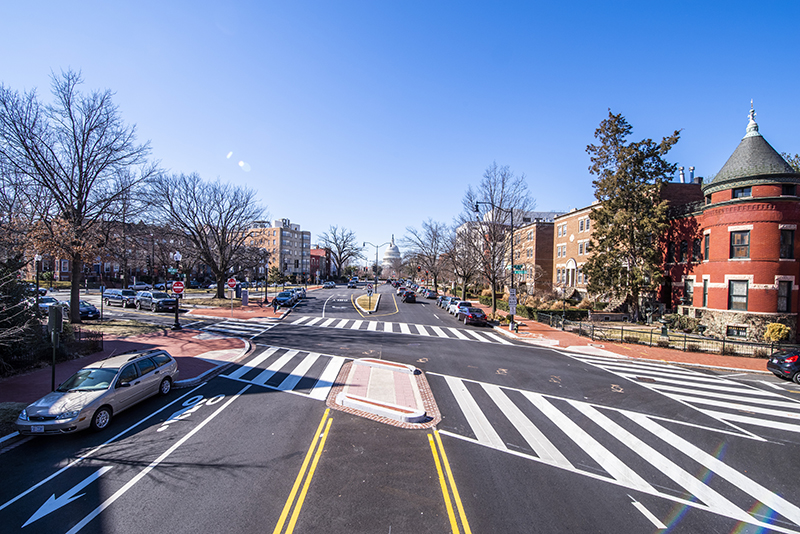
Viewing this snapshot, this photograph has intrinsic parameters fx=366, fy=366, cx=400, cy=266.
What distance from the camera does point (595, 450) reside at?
333 inches

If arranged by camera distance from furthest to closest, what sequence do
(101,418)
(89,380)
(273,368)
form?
(273,368)
(89,380)
(101,418)

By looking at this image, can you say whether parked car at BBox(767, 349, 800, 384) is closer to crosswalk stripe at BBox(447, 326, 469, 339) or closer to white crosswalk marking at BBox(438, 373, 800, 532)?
white crosswalk marking at BBox(438, 373, 800, 532)

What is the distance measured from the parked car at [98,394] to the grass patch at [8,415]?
648 mm

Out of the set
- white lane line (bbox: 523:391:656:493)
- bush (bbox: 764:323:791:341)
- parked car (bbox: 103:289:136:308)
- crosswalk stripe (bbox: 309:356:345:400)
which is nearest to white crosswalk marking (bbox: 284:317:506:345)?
crosswalk stripe (bbox: 309:356:345:400)

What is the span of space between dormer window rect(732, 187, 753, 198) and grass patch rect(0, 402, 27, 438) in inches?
1458

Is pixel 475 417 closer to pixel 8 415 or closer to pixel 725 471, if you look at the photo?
pixel 725 471

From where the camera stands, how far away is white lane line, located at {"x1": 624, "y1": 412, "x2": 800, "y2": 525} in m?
6.57

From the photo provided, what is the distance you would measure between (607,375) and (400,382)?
9.20m

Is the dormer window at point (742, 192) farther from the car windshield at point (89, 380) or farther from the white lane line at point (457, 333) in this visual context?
the car windshield at point (89, 380)

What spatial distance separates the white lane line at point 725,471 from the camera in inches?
259

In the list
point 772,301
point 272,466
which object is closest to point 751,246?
point 772,301

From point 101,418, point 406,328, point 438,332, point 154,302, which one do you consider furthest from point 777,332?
point 154,302

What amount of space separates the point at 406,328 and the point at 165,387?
17.8m

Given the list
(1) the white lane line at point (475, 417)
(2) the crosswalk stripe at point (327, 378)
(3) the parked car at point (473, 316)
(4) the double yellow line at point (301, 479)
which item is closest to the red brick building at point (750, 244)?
(3) the parked car at point (473, 316)
